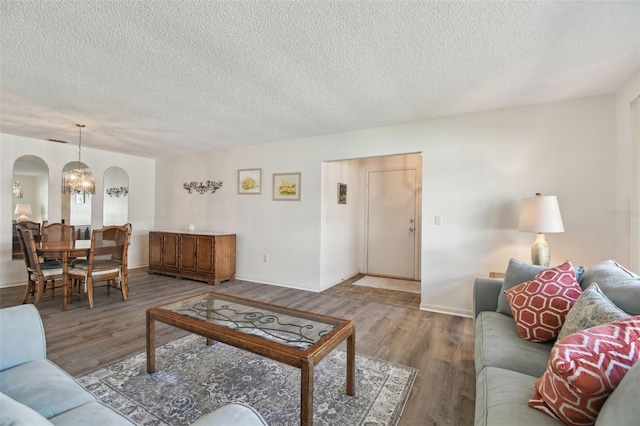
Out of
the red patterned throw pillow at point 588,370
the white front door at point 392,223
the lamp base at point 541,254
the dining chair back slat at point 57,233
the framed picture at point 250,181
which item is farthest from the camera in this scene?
the white front door at point 392,223

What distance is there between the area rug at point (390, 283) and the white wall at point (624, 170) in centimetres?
232

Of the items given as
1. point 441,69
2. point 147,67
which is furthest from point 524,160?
point 147,67

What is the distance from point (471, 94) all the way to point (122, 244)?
173 inches

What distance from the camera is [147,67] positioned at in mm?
2270

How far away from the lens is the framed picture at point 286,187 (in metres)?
4.49

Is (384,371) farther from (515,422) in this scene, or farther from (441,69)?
(441,69)

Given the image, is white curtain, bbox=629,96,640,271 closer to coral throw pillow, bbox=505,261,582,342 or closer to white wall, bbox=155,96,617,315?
white wall, bbox=155,96,617,315

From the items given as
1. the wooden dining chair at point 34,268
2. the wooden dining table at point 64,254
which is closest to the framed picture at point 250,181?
the wooden dining table at point 64,254

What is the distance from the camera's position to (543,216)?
252 centimetres

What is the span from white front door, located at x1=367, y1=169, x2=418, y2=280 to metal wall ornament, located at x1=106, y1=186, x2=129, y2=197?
483 cm

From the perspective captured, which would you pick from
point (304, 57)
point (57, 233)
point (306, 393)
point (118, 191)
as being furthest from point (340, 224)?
point (118, 191)

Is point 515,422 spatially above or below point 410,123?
below

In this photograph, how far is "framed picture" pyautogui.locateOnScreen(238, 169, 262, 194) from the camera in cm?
483

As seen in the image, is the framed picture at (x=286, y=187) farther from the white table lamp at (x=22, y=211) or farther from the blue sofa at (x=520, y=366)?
the white table lamp at (x=22, y=211)
